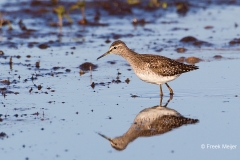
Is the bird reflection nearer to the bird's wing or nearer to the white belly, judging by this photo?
the white belly

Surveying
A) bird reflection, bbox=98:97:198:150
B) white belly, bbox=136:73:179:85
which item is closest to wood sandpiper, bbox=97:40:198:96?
white belly, bbox=136:73:179:85

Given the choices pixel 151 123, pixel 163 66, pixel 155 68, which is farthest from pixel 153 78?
pixel 151 123

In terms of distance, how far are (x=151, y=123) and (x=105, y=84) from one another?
3.14 metres

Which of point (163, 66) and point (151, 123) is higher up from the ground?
point (163, 66)

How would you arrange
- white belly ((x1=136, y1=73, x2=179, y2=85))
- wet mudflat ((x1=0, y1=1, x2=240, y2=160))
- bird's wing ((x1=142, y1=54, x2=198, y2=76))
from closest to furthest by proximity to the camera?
wet mudflat ((x1=0, y1=1, x2=240, y2=160)) < white belly ((x1=136, y1=73, x2=179, y2=85)) < bird's wing ((x1=142, y1=54, x2=198, y2=76))

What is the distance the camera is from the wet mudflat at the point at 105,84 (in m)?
9.30

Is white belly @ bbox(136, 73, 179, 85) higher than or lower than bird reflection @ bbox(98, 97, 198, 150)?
higher

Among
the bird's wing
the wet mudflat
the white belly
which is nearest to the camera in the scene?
the wet mudflat

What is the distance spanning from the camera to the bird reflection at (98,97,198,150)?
30.6 ft

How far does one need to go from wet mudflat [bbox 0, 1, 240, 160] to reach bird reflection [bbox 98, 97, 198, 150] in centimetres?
5

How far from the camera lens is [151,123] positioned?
10188mm

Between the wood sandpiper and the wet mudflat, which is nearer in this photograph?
the wet mudflat

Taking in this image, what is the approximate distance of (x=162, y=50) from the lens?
16.9 metres

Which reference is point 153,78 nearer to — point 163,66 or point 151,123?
point 163,66
